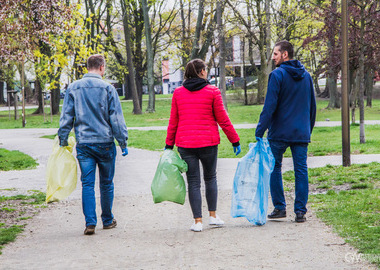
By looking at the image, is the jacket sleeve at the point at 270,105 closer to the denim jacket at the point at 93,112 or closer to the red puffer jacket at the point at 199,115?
the red puffer jacket at the point at 199,115

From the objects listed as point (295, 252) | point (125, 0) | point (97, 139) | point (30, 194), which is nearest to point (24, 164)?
point (30, 194)

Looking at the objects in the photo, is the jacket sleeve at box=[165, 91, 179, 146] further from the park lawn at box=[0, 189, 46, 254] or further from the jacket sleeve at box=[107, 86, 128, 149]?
the park lawn at box=[0, 189, 46, 254]

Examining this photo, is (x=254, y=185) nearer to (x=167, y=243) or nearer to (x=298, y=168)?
(x=298, y=168)

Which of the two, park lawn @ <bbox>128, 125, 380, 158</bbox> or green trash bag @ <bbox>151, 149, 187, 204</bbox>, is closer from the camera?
green trash bag @ <bbox>151, 149, 187, 204</bbox>

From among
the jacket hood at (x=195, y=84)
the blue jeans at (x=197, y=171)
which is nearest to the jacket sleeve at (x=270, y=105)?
the blue jeans at (x=197, y=171)

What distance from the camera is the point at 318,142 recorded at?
49.8 feet

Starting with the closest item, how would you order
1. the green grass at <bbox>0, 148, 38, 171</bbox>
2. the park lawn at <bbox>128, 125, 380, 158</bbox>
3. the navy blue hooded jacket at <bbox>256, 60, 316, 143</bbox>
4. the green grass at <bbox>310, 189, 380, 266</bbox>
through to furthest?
the green grass at <bbox>310, 189, 380, 266</bbox>, the navy blue hooded jacket at <bbox>256, 60, 316, 143</bbox>, the green grass at <bbox>0, 148, 38, 171</bbox>, the park lawn at <bbox>128, 125, 380, 158</bbox>

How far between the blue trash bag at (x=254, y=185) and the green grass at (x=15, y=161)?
623 centimetres

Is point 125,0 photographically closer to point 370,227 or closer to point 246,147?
point 246,147

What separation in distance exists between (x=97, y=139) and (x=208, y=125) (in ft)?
3.52

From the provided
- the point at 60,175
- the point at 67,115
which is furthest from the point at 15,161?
the point at 67,115

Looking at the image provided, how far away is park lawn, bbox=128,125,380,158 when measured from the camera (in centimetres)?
1298

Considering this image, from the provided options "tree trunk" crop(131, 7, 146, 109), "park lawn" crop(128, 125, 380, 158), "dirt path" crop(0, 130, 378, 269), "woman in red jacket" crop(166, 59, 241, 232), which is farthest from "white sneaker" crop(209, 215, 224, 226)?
"tree trunk" crop(131, 7, 146, 109)

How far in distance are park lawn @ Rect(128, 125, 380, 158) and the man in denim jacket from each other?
22.8ft
